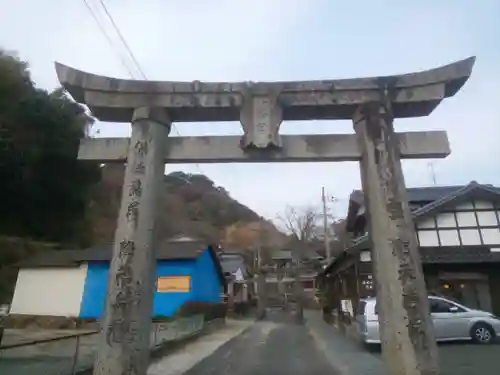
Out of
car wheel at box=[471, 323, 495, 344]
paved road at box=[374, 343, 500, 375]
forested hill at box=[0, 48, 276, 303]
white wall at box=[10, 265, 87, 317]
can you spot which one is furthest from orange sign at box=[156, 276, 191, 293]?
car wheel at box=[471, 323, 495, 344]

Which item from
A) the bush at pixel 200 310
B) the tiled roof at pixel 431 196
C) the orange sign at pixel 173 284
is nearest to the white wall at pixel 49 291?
the orange sign at pixel 173 284

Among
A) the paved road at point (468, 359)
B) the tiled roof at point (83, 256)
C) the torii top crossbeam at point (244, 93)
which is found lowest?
the paved road at point (468, 359)

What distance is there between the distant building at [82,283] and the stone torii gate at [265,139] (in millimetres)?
15610

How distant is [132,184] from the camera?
604 centimetres

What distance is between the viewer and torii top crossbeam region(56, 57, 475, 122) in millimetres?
6391

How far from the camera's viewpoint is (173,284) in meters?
21.6

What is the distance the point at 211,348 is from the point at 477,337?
31.6 ft

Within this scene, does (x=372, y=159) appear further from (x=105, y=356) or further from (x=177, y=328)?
(x=177, y=328)

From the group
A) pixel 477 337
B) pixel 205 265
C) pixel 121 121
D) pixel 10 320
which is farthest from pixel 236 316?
pixel 121 121

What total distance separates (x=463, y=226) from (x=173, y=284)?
49.2 ft

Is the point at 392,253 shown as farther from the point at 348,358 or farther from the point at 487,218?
the point at 487,218

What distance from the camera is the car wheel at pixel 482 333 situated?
1312cm

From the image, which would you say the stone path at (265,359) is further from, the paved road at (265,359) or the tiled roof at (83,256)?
the tiled roof at (83,256)

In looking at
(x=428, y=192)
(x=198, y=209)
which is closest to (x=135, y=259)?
(x=428, y=192)
